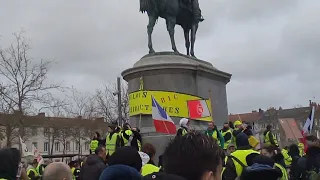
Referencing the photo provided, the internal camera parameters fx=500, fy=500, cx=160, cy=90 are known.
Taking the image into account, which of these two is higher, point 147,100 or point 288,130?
point 147,100

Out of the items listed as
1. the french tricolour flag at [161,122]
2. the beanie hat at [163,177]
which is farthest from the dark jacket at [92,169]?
the beanie hat at [163,177]

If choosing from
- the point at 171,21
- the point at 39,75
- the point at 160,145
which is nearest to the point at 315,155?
the point at 160,145

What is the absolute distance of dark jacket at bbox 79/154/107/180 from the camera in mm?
8195

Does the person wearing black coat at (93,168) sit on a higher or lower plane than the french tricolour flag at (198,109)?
lower

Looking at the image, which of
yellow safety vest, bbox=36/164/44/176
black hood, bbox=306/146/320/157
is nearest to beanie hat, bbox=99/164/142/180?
black hood, bbox=306/146/320/157

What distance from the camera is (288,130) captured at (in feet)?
57.9

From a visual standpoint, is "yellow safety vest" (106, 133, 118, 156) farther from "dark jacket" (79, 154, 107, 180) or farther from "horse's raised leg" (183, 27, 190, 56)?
"horse's raised leg" (183, 27, 190, 56)

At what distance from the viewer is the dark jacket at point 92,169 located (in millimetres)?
8195

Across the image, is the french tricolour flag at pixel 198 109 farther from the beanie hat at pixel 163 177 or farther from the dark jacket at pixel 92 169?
the beanie hat at pixel 163 177

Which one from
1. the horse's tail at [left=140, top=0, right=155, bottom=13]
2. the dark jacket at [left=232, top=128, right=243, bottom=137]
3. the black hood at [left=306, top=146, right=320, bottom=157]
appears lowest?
the black hood at [left=306, top=146, right=320, bottom=157]

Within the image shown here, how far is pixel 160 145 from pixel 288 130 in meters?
4.93

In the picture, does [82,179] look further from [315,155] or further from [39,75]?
[39,75]

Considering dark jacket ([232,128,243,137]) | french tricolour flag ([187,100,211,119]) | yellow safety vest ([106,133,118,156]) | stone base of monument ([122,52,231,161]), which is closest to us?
yellow safety vest ([106,133,118,156])

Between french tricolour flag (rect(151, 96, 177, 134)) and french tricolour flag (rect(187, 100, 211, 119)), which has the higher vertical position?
french tricolour flag (rect(187, 100, 211, 119))
